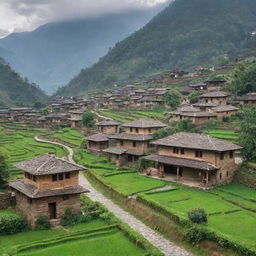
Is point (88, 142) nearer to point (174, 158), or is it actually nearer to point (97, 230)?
point (174, 158)

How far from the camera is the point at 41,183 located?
3266 centimetres

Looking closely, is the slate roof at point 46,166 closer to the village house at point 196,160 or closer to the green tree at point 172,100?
the village house at point 196,160

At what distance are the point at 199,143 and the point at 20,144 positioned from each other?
3907 centimetres

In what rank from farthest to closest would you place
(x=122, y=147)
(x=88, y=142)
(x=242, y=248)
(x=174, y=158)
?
1. (x=88, y=142)
2. (x=122, y=147)
3. (x=174, y=158)
4. (x=242, y=248)

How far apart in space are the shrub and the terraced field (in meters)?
16.3

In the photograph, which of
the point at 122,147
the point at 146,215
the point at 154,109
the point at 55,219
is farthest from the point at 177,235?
the point at 154,109

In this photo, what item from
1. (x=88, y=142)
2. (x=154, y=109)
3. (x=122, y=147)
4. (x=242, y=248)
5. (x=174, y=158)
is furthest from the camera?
(x=154, y=109)

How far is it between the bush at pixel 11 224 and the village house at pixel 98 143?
103 ft

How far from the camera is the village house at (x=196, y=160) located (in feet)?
140

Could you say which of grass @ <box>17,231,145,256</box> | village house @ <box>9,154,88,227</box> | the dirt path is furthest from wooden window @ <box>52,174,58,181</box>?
grass @ <box>17,231,145,256</box>

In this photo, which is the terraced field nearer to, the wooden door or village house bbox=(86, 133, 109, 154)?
village house bbox=(86, 133, 109, 154)

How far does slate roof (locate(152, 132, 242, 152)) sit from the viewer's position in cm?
4312

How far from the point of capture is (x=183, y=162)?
44.5 metres

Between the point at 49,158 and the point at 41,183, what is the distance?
274 cm
